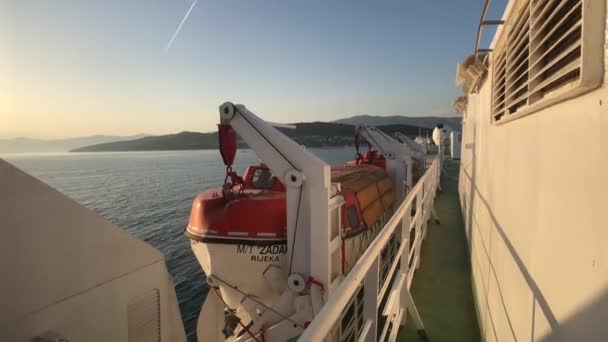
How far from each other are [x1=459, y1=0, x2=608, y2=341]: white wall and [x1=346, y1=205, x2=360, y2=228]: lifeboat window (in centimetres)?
247

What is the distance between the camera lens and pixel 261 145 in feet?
12.2

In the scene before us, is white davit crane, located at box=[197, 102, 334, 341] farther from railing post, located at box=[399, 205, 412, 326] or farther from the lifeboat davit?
railing post, located at box=[399, 205, 412, 326]

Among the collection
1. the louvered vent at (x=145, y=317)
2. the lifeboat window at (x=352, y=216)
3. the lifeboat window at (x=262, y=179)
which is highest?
the lifeboat window at (x=262, y=179)

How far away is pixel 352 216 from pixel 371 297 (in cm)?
323

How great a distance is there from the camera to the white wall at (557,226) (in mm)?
1081

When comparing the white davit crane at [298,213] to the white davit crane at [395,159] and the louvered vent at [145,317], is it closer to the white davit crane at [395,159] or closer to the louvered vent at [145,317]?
the louvered vent at [145,317]

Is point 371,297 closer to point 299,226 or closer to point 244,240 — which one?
point 299,226

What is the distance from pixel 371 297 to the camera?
1.84 m

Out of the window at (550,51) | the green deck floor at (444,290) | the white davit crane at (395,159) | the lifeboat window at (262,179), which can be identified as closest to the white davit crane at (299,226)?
the green deck floor at (444,290)

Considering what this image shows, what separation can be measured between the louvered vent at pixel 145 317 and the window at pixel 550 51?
2067 mm

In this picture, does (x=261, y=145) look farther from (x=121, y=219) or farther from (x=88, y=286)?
(x=121, y=219)

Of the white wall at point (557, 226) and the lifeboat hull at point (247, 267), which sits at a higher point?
the white wall at point (557, 226)

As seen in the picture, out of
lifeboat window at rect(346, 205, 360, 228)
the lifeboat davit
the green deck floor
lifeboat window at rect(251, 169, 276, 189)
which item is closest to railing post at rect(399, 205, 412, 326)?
the green deck floor

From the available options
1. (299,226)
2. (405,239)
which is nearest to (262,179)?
(299,226)
